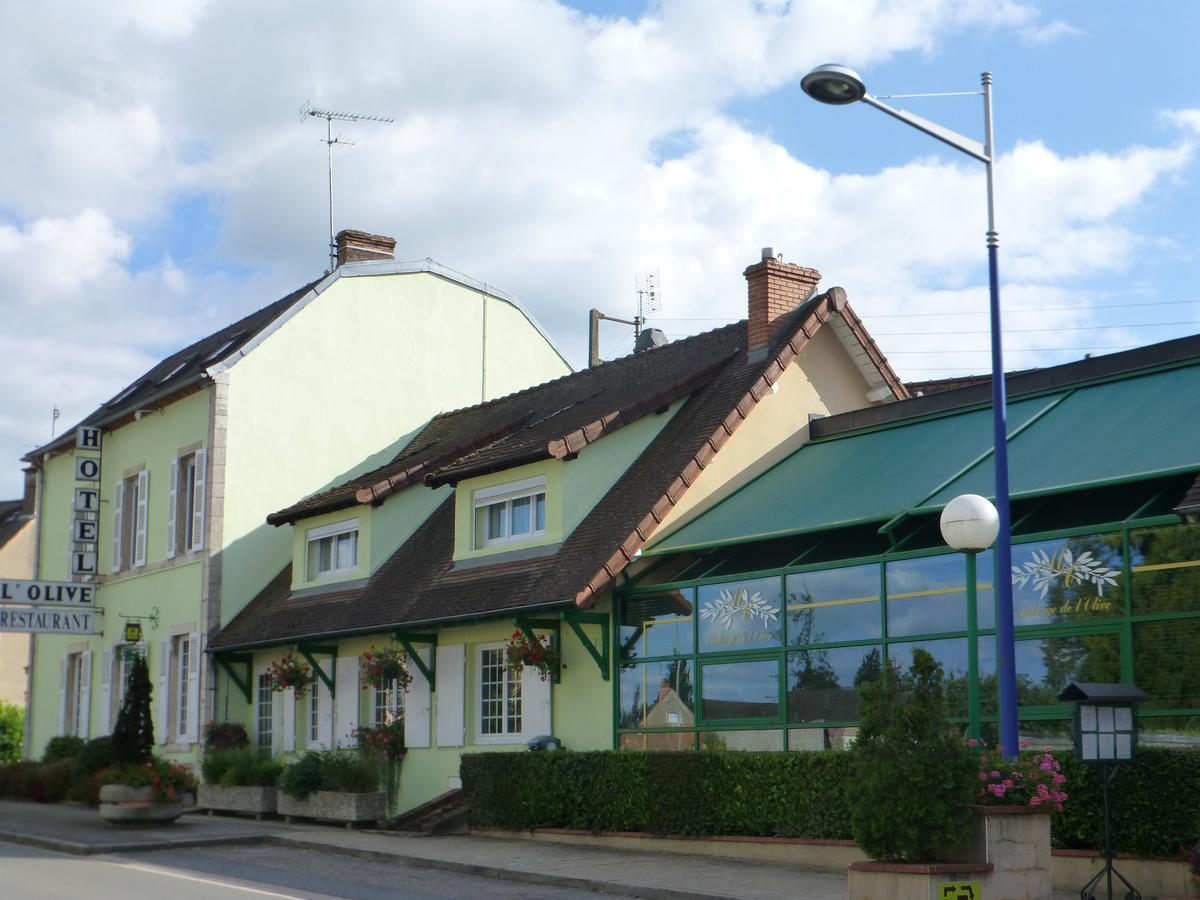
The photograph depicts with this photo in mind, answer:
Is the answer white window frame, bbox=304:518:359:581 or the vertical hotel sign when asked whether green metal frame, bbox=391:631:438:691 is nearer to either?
white window frame, bbox=304:518:359:581

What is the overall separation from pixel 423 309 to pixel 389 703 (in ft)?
31.7

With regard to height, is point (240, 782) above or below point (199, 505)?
below

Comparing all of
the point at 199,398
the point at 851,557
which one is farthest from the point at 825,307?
the point at 199,398

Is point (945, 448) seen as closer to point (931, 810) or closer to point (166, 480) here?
point (931, 810)

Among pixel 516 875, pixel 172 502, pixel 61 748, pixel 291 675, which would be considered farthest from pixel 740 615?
pixel 61 748

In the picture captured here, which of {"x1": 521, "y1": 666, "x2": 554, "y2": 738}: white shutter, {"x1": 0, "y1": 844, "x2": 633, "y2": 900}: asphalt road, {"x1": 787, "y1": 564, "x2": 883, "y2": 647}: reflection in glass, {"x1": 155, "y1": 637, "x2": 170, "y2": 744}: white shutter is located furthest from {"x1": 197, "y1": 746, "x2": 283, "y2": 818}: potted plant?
{"x1": 787, "y1": 564, "x2": 883, "y2": 647}: reflection in glass

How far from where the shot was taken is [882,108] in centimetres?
1247

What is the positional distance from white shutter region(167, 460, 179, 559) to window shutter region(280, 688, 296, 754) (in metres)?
4.74

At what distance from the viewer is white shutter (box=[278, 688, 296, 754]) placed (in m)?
25.7

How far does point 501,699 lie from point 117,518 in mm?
13981

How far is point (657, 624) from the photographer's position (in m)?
18.8

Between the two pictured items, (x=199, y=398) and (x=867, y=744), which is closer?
(x=867, y=744)

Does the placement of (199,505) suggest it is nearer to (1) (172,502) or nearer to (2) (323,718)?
(1) (172,502)

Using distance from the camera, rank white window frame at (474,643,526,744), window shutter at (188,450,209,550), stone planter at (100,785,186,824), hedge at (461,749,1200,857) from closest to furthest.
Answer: hedge at (461,749,1200,857) < white window frame at (474,643,526,744) < stone planter at (100,785,186,824) < window shutter at (188,450,209,550)
